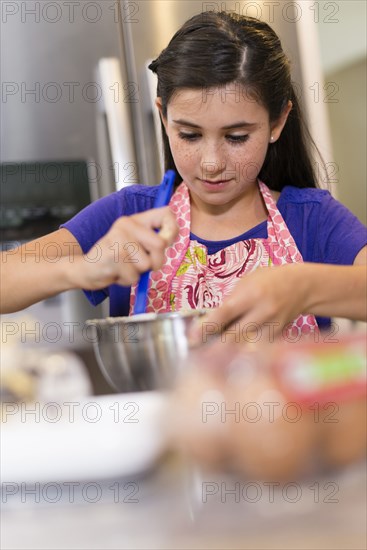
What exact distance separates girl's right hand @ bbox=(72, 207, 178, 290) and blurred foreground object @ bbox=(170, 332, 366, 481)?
15.3 inches

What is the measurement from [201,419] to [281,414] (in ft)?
0.15

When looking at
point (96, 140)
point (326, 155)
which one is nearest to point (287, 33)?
point (326, 155)

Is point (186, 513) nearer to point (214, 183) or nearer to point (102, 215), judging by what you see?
point (214, 183)

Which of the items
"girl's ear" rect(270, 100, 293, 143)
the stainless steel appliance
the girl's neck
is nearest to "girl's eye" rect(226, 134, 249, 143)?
"girl's ear" rect(270, 100, 293, 143)

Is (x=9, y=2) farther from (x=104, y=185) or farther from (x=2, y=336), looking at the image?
(x=2, y=336)

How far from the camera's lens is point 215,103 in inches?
45.8

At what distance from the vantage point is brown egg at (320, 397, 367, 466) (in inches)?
17.1

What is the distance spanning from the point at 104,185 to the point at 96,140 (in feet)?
0.40

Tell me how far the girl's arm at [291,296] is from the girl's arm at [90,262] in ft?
0.37

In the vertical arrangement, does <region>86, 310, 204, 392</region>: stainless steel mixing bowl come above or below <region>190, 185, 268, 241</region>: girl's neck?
below

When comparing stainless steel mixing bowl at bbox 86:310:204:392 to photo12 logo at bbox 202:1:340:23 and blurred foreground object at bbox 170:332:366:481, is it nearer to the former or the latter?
blurred foreground object at bbox 170:332:366:481

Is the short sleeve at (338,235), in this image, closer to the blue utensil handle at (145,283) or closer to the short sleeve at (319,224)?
the short sleeve at (319,224)

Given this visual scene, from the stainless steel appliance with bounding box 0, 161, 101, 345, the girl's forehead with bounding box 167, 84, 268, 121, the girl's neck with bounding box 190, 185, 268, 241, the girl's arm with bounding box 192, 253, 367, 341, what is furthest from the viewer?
the stainless steel appliance with bounding box 0, 161, 101, 345

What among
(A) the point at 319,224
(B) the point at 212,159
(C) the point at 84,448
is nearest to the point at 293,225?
(A) the point at 319,224
